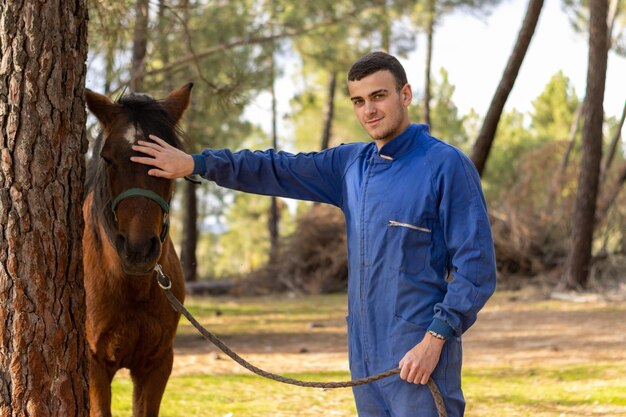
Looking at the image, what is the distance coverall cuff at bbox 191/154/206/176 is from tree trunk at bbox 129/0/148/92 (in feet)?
14.5

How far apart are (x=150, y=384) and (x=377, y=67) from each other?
7.35ft

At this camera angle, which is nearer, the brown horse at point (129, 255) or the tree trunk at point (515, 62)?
the brown horse at point (129, 255)

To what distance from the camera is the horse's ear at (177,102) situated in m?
3.70

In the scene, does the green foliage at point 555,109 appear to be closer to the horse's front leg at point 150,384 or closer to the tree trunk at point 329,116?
the tree trunk at point 329,116

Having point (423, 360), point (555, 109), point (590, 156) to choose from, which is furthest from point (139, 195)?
point (555, 109)

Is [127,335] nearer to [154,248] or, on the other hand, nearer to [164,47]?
[154,248]

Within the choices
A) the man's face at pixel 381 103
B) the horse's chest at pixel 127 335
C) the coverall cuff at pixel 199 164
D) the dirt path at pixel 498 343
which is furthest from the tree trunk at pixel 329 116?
the man's face at pixel 381 103

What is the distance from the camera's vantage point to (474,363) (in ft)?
27.0

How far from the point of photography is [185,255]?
1911 centimetres

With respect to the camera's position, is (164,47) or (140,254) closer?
(140,254)

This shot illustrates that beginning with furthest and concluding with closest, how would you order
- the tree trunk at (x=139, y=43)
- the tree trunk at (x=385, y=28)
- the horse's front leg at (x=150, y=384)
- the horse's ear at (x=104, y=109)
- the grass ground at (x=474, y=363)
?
the tree trunk at (x=385, y=28) → the tree trunk at (x=139, y=43) → the grass ground at (x=474, y=363) → the horse's front leg at (x=150, y=384) → the horse's ear at (x=104, y=109)

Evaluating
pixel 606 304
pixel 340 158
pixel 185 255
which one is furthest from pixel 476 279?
pixel 185 255

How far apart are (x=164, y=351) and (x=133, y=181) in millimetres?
1302

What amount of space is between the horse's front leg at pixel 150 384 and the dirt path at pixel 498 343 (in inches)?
150
